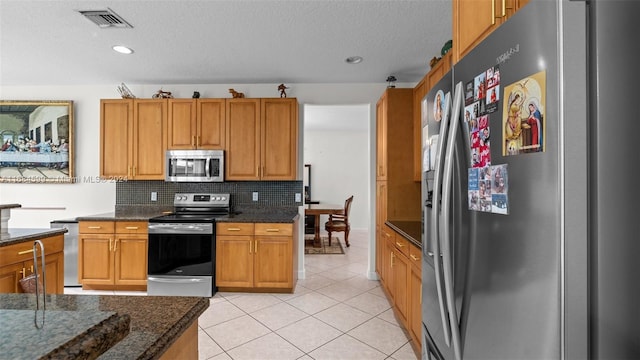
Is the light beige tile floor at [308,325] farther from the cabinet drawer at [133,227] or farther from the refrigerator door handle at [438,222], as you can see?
the refrigerator door handle at [438,222]

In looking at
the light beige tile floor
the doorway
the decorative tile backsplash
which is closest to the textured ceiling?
the decorative tile backsplash

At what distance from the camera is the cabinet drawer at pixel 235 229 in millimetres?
3305

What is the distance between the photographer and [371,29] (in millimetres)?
2566

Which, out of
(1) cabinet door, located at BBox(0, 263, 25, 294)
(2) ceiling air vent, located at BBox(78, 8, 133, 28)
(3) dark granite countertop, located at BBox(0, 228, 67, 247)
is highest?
(2) ceiling air vent, located at BBox(78, 8, 133, 28)

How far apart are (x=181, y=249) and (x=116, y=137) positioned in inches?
67.2

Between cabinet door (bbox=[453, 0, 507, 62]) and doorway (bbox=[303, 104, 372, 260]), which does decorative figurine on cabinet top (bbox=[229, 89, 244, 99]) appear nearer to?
cabinet door (bbox=[453, 0, 507, 62])

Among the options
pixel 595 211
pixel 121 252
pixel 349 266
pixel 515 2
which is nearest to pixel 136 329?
pixel 595 211

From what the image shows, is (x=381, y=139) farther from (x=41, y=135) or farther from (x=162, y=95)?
(x=41, y=135)

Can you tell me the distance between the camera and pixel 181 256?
10.6ft

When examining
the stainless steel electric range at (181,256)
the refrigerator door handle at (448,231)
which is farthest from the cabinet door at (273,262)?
the refrigerator door handle at (448,231)

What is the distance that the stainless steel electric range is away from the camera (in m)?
3.21

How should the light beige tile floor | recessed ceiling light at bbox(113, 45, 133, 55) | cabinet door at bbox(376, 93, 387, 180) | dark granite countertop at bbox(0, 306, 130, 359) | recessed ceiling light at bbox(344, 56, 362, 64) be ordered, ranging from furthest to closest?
cabinet door at bbox(376, 93, 387, 180) → recessed ceiling light at bbox(344, 56, 362, 64) → recessed ceiling light at bbox(113, 45, 133, 55) → the light beige tile floor → dark granite countertop at bbox(0, 306, 130, 359)

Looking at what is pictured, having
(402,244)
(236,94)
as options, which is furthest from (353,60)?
(402,244)

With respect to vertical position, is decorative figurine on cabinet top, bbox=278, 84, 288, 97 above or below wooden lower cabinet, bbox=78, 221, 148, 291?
above
